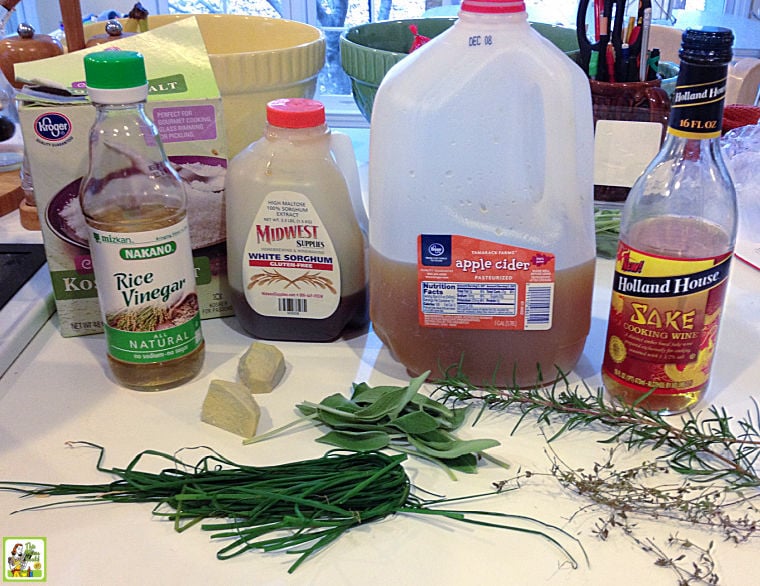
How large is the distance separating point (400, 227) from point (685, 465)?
11.9 inches

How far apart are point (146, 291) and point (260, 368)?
13 cm

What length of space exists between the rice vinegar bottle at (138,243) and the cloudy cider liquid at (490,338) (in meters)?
0.18

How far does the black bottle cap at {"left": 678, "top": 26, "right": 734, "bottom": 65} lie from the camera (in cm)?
59

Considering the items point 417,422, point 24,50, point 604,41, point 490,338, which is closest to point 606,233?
point 604,41

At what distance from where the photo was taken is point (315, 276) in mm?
803

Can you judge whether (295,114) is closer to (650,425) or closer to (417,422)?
(417,422)

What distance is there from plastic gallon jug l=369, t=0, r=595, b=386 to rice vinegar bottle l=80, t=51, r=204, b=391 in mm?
180

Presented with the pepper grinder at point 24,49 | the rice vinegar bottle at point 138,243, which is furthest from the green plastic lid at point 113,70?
the pepper grinder at point 24,49

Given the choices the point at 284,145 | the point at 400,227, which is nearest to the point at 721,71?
the point at 400,227

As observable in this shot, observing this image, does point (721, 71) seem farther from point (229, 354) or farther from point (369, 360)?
point (229, 354)

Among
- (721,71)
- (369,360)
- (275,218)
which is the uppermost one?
(721,71)

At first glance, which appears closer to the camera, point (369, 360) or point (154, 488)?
point (154, 488)

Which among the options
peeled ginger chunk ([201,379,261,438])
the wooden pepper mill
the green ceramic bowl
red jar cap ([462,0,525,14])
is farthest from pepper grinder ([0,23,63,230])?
red jar cap ([462,0,525,14])

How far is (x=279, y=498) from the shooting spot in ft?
1.96
